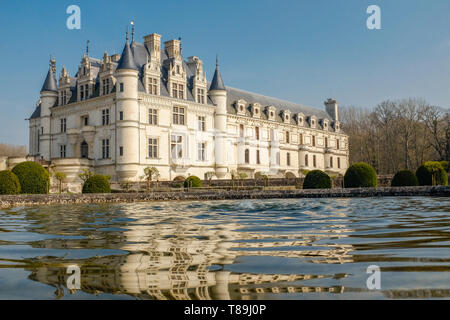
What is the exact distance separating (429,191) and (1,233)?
53.1ft

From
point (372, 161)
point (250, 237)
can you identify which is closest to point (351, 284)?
point (250, 237)

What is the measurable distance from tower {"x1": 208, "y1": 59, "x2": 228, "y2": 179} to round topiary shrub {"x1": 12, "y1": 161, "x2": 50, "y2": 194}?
70.7 feet

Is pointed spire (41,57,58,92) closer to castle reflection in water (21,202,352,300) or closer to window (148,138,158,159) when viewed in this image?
window (148,138,158,159)

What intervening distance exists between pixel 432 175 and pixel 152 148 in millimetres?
22917

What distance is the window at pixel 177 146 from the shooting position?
131 feet

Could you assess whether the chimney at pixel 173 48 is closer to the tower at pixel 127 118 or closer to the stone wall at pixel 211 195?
the tower at pixel 127 118

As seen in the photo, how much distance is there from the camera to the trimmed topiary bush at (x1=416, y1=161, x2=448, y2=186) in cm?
2483

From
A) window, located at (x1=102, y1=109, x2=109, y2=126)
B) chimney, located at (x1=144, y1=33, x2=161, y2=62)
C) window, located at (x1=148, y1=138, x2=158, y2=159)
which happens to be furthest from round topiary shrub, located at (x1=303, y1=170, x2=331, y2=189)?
chimney, located at (x1=144, y1=33, x2=161, y2=62)

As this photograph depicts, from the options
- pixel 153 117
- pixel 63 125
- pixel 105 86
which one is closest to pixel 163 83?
pixel 153 117

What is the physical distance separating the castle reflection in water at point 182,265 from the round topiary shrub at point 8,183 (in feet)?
56.4

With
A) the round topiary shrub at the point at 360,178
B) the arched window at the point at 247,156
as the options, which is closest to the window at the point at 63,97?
the arched window at the point at 247,156

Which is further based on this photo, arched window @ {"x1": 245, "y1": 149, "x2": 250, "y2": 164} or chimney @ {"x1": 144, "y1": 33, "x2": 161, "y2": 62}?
arched window @ {"x1": 245, "y1": 149, "x2": 250, "y2": 164}

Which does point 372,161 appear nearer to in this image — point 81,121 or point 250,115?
point 250,115

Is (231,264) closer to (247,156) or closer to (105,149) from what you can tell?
(105,149)
